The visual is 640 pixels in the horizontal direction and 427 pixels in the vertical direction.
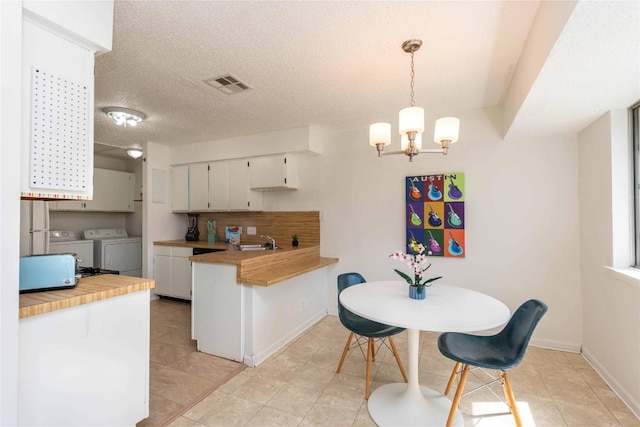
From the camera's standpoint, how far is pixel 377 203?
3551mm

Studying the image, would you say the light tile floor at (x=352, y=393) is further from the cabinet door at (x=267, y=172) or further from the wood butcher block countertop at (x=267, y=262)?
the cabinet door at (x=267, y=172)

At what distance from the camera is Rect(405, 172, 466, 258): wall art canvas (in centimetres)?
313

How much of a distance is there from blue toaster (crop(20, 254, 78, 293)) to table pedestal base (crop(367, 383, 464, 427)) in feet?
6.27

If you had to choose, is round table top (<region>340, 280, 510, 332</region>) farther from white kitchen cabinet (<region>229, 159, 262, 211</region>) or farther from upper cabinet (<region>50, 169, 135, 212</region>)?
upper cabinet (<region>50, 169, 135, 212</region>)

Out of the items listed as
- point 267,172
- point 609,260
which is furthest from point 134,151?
point 609,260

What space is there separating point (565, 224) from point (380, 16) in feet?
8.44

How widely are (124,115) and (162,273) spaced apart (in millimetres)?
2367

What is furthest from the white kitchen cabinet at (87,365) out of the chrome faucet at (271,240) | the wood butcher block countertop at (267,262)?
the chrome faucet at (271,240)

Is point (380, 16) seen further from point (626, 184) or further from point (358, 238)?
point (358, 238)

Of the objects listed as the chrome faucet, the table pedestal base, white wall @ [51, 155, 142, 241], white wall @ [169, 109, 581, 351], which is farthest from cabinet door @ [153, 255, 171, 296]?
the table pedestal base

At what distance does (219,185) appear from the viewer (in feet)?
14.2

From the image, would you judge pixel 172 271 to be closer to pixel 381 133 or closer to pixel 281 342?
pixel 281 342

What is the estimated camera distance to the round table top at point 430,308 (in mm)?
1555

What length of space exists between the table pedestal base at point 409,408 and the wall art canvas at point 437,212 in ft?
4.99
